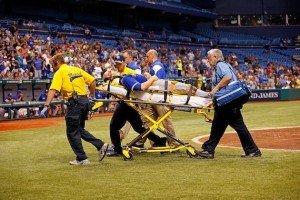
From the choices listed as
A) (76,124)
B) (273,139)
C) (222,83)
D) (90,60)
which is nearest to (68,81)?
(76,124)

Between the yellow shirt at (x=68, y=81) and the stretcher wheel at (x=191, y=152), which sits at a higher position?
the yellow shirt at (x=68, y=81)

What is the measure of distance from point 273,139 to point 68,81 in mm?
5273

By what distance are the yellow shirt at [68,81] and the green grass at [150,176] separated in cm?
128

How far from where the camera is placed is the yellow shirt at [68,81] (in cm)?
909

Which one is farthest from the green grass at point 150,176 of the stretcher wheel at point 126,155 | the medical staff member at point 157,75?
the medical staff member at point 157,75

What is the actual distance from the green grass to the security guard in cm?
34

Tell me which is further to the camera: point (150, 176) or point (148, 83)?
point (148, 83)

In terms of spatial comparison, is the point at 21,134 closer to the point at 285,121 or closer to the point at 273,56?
the point at 285,121

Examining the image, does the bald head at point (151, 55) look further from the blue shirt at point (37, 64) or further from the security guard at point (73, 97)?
the blue shirt at point (37, 64)

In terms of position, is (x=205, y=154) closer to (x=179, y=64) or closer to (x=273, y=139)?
(x=273, y=139)

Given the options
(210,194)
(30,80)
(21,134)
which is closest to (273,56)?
(30,80)

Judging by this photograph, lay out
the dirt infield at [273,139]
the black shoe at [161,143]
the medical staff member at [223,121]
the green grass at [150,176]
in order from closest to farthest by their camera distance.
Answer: the green grass at [150,176], the medical staff member at [223,121], the black shoe at [161,143], the dirt infield at [273,139]

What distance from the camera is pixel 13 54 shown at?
22.5 metres

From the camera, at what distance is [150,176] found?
767cm
